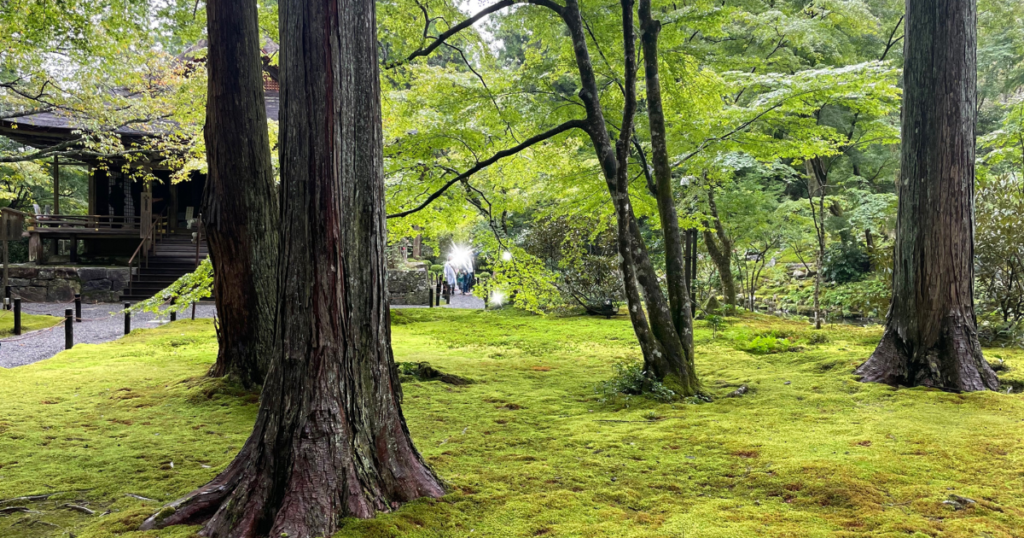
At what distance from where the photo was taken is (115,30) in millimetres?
8250

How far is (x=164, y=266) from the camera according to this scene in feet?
57.4

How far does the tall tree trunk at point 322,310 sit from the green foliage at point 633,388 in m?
2.87

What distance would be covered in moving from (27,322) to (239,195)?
397 inches

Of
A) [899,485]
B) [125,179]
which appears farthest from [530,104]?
[125,179]

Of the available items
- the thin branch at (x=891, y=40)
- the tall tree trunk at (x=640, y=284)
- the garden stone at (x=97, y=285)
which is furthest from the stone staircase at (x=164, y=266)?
the thin branch at (x=891, y=40)

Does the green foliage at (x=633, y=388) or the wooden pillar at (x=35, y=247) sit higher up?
the wooden pillar at (x=35, y=247)

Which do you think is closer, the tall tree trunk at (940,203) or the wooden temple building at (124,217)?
the tall tree trunk at (940,203)

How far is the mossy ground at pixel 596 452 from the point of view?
251 centimetres

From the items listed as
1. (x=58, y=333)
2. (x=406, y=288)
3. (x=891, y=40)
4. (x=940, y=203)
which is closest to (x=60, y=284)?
(x=58, y=333)

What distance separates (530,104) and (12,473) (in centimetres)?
533

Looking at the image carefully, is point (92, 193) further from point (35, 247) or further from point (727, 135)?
point (727, 135)

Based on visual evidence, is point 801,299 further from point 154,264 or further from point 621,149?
point 154,264

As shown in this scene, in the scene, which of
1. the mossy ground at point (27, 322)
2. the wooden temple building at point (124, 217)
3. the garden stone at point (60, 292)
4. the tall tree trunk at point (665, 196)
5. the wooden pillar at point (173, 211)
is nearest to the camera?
the tall tree trunk at point (665, 196)

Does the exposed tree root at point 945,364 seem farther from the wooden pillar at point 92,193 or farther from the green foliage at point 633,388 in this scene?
the wooden pillar at point 92,193
